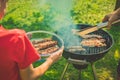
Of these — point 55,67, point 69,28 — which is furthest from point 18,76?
point 55,67

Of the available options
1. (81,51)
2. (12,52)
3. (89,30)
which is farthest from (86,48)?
(12,52)

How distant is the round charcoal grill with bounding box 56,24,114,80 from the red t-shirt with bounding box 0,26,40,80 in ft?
5.06

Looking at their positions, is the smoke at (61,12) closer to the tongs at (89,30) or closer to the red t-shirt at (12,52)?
the tongs at (89,30)

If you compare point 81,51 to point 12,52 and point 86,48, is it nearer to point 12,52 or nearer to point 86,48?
point 86,48

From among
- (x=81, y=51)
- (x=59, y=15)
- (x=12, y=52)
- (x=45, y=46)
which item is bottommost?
(x=81, y=51)

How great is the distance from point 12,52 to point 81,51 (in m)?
2.20

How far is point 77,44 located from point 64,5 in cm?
380

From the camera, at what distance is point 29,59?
2428 mm

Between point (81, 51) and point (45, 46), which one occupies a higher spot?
point (45, 46)

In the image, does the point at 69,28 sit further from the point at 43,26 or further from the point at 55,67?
the point at 43,26

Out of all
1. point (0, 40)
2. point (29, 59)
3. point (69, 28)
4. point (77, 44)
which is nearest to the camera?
point (0, 40)

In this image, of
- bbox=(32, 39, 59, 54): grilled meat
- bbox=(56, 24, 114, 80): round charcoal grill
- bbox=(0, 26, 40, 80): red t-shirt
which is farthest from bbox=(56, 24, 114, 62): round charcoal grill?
bbox=(0, 26, 40, 80): red t-shirt

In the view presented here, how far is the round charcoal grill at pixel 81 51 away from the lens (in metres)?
3.83

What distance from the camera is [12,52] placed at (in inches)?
87.0
